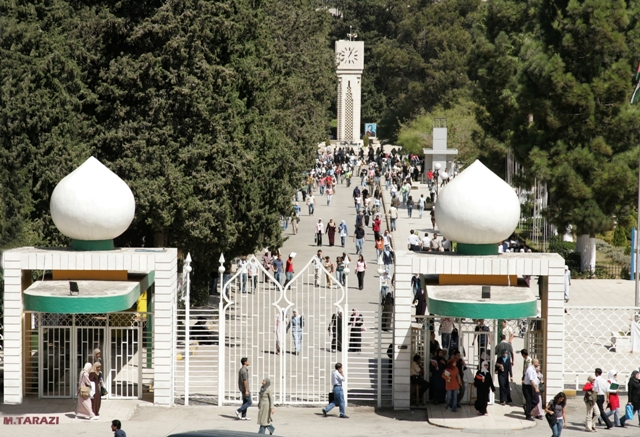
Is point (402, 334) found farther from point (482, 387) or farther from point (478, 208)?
point (478, 208)

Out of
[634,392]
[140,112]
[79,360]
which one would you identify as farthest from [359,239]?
[634,392]

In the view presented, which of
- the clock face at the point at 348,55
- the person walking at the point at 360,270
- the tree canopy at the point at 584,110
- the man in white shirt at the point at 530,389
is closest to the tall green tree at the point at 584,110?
the tree canopy at the point at 584,110

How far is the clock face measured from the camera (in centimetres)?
9256

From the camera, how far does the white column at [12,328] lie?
62.3 ft

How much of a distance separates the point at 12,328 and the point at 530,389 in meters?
8.72

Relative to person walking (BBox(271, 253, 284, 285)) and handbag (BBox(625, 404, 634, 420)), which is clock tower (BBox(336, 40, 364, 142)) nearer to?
person walking (BBox(271, 253, 284, 285))

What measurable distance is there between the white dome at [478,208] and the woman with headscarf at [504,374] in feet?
6.48

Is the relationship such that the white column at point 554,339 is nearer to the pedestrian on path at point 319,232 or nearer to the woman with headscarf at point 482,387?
the woman with headscarf at point 482,387

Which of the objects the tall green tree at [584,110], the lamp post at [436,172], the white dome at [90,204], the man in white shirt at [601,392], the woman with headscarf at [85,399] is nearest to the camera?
the woman with headscarf at [85,399]

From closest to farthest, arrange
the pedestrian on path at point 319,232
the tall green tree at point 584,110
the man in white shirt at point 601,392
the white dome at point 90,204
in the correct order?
the man in white shirt at point 601,392 → the white dome at point 90,204 → the tall green tree at point 584,110 → the pedestrian on path at point 319,232

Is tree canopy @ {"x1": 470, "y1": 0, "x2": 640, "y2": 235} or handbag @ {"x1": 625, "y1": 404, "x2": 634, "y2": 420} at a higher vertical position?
tree canopy @ {"x1": 470, "y1": 0, "x2": 640, "y2": 235}

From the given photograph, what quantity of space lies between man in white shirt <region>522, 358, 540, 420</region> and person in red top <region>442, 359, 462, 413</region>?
108 centimetres

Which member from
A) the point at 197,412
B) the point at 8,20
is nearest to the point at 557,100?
the point at 8,20

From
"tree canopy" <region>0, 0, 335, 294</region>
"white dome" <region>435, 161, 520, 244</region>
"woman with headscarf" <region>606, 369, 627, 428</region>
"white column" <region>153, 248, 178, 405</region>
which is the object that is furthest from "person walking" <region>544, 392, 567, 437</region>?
"tree canopy" <region>0, 0, 335, 294</region>
